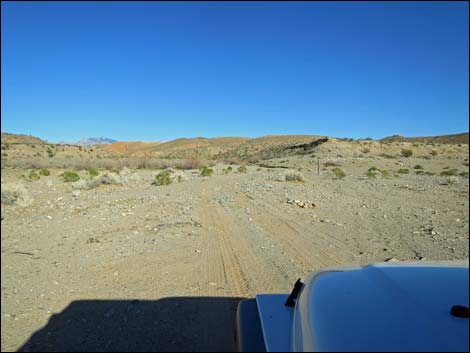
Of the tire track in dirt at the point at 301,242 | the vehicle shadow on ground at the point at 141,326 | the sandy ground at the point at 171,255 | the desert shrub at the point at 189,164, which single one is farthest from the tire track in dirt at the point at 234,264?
the desert shrub at the point at 189,164

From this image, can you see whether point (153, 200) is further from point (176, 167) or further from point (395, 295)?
point (176, 167)

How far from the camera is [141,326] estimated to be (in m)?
3.82

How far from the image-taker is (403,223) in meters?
9.21

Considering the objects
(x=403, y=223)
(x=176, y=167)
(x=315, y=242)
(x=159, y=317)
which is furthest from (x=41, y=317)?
(x=176, y=167)

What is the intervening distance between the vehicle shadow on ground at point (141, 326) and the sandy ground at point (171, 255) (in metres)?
0.01

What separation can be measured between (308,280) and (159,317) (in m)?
2.22

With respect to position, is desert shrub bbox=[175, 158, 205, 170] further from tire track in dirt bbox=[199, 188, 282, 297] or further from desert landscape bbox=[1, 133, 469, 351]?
tire track in dirt bbox=[199, 188, 282, 297]

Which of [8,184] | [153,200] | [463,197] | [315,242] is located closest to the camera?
[8,184]

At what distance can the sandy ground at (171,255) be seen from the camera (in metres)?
3.60

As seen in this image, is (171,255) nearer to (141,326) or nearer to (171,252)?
(171,252)

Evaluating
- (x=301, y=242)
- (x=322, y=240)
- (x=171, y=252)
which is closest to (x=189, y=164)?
(x=322, y=240)

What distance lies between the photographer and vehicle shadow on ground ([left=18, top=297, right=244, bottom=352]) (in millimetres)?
3381

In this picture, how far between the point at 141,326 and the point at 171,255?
103 inches

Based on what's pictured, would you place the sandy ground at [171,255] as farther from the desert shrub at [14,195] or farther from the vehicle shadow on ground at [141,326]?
the desert shrub at [14,195]
